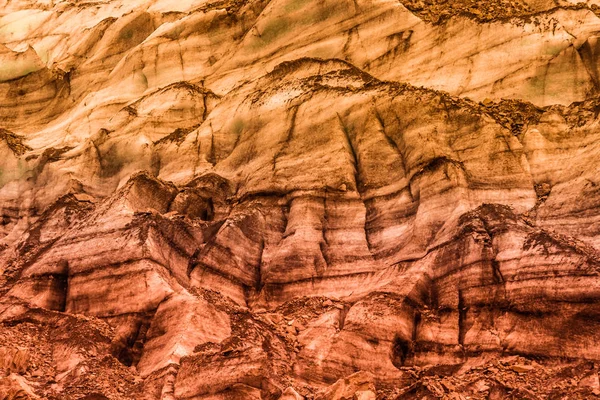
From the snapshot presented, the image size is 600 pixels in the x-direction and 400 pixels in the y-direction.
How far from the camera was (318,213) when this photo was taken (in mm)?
28406

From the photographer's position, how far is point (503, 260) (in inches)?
929

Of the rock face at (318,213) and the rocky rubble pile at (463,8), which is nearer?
the rock face at (318,213)

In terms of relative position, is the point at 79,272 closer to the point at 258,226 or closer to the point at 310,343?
the point at 258,226

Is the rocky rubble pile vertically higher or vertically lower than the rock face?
higher

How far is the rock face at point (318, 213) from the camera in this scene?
2195 cm

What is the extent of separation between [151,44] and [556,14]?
17.5 meters

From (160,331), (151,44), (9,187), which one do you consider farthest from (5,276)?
(151,44)

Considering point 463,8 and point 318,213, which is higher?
point 463,8

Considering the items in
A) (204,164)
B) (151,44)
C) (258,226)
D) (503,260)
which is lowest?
(503,260)

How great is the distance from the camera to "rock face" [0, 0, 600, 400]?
22.0 metres

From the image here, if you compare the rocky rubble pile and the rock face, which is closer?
the rock face

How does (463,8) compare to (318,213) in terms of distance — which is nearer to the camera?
(318,213)

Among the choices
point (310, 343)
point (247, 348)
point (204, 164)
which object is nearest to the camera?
point (247, 348)

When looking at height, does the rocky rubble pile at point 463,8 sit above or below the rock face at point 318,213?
above
